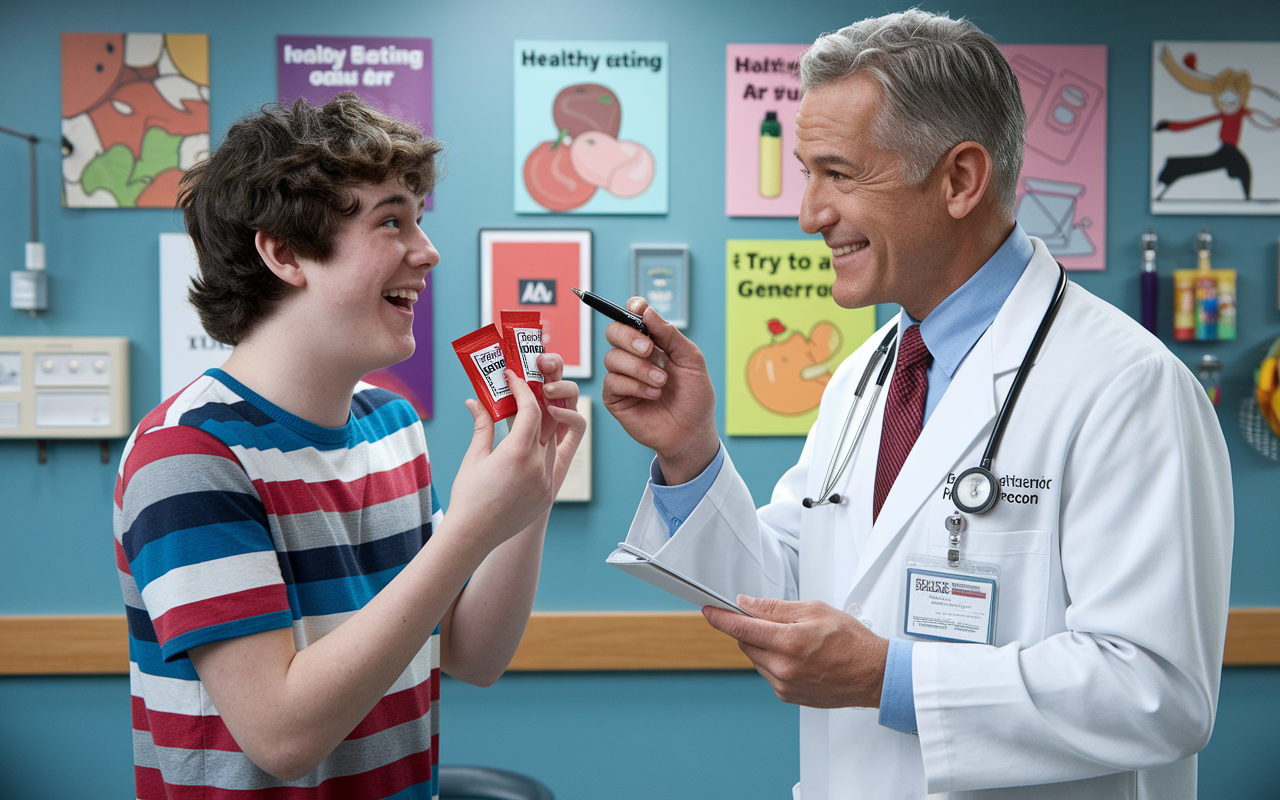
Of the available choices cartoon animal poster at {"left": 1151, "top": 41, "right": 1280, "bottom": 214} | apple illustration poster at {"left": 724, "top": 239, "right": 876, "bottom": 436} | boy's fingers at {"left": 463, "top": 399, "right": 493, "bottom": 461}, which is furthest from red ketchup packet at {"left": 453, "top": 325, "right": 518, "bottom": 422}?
cartoon animal poster at {"left": 1151, "top": 41, "right": 1280, "bottom": 214}

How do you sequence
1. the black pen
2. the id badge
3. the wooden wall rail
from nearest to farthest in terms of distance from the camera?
the id badge → the black pen → the wooden wall rail

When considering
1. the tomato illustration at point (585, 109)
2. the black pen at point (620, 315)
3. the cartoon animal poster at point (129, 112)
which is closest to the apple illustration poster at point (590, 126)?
the tomato illustration at point (585, 109)

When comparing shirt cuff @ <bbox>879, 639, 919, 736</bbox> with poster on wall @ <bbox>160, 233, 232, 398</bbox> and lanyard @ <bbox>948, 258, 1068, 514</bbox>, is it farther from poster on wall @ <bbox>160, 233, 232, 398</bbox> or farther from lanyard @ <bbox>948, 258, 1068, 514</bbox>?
poster on wall @ <bbox>160, 233, 232, 398</bbox>

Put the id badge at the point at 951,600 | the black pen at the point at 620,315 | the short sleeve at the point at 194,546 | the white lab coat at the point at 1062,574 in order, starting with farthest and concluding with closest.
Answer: the black pen at the point at 620,315 → the id badge at the point at 951,600 → the white lab coat at the point at 1062,574 → the short sleeve at the point at 194,546

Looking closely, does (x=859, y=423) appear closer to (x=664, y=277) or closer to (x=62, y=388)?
(x=664, y=277)

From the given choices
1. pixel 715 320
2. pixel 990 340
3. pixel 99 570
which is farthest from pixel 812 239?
pixel 99 570

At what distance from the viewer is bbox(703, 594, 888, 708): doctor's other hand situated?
1.04 m

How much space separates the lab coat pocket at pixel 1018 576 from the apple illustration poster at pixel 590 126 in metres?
1.58

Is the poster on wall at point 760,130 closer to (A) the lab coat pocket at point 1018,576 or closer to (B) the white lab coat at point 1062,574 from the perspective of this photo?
(B) the white lab coat at point 1062,574

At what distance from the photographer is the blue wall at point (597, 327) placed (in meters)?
2.37

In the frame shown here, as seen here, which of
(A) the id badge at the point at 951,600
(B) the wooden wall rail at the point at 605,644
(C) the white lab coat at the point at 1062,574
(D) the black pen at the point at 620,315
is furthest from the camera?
(B) the wooden wall rail at the point at 605,644

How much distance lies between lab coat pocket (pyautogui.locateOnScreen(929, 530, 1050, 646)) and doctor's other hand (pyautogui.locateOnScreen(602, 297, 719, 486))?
46cm

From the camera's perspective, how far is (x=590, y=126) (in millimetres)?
2379

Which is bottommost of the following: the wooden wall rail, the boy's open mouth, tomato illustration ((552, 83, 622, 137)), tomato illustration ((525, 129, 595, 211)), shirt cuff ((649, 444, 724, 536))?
the wooden wall rail
